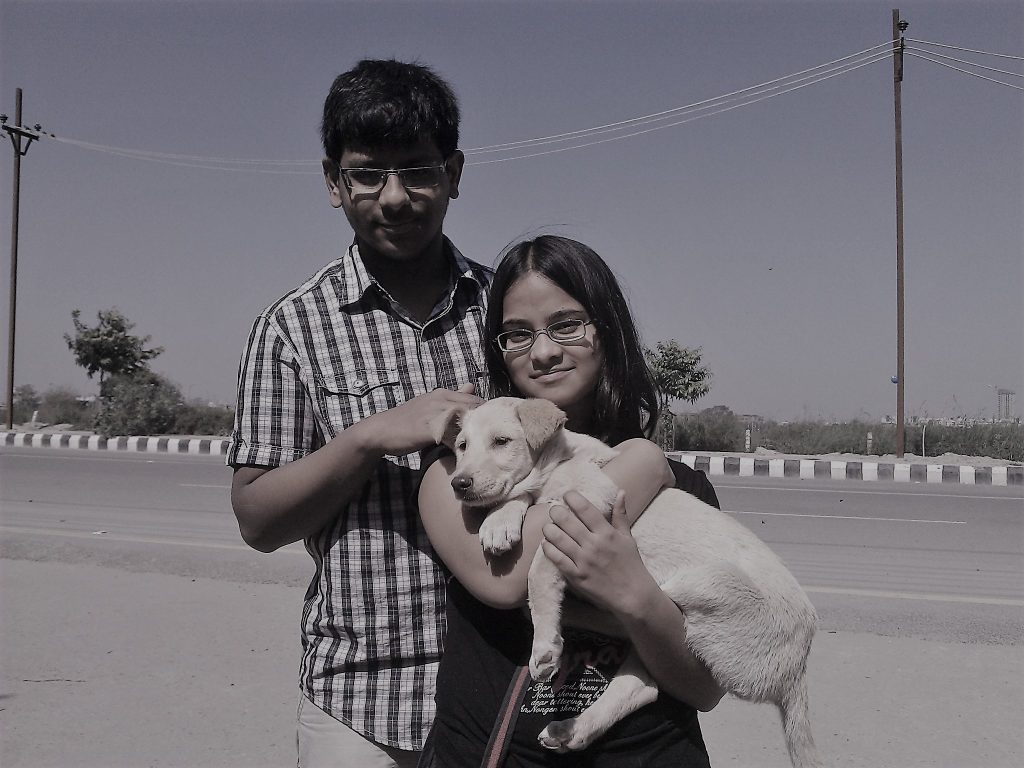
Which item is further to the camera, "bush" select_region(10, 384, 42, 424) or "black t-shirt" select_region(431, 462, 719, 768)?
"bush" select_region(10, 384, 42, 424)

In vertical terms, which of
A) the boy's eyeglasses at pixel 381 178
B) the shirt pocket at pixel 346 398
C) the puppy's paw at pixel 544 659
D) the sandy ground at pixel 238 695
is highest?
the boy's eyeglasses at pixel 381 178

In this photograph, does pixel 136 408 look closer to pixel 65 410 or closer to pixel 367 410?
pixel 65 410

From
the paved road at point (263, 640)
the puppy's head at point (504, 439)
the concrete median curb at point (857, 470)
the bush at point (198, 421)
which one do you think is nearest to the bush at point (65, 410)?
the bush at point (198, 421)

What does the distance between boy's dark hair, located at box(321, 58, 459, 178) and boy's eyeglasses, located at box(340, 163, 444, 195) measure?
71 mm

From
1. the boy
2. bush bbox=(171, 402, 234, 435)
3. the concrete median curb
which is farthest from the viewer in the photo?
bush bbox=(171, 402, 234, 435)

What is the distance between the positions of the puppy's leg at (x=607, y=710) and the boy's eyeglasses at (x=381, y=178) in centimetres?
133

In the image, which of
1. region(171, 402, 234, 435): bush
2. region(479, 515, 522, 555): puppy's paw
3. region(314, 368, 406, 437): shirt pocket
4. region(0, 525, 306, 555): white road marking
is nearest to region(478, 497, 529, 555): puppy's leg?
region(479, 515, 522, 555): puppy's paw

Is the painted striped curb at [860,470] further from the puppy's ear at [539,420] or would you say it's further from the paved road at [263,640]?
the puppy's ear at [539,420]

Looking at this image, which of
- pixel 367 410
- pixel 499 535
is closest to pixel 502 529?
pixel 499 535

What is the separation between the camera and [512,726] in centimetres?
179

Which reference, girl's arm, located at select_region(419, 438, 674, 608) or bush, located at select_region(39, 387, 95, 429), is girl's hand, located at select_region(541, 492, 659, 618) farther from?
bush, located at select_region(39, 387, 95, 429)

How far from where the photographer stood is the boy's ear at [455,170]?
2.39 metres

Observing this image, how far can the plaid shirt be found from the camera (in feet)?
6.72

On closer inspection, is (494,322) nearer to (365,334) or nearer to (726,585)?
(365,334)
